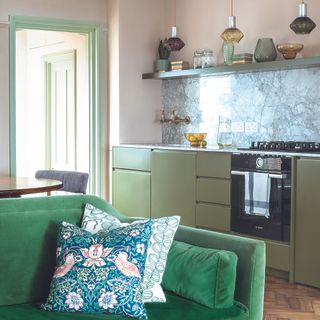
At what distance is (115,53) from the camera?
6.64 m

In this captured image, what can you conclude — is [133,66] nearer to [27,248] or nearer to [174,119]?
[174,119]

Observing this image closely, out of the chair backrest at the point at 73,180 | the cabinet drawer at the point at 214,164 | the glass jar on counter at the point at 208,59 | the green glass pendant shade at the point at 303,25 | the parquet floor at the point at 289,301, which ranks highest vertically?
the green glass pendant shade at the point at 303,25

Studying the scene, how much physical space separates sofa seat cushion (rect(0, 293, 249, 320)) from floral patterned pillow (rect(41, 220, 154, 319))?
4cm

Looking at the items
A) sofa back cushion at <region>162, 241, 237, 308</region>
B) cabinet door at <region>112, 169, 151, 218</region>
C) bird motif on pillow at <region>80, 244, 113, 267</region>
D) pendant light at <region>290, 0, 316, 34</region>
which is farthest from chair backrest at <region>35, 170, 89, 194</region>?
bird motif on pillow at <region>80, 244, 113, 267</region>

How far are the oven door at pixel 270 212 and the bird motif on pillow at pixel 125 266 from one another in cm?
244

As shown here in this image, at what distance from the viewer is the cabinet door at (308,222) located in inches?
178

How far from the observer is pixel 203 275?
261cm

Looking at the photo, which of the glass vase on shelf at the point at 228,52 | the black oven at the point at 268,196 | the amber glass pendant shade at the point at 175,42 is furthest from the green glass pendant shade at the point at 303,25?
the amber glass pendant shade at the point at 175,42

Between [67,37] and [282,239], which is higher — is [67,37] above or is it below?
above

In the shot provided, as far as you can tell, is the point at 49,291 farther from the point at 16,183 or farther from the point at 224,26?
the point at 224,26

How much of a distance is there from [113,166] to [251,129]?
1537mm

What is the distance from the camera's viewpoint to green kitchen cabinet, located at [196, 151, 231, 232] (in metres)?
5.26

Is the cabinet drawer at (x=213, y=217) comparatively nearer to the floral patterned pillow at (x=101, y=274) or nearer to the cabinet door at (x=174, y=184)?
the cabinet door at (x=174, y=184)

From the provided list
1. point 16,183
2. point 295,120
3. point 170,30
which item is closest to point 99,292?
point 16,183
